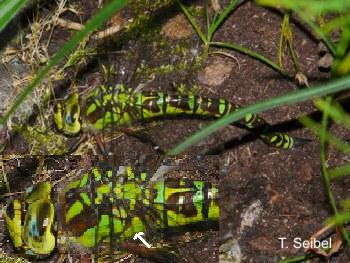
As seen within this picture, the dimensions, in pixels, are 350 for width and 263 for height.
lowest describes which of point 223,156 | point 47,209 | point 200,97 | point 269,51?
point 47,209

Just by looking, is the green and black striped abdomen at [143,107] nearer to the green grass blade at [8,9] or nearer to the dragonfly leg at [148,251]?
the dragonfly leg at [148,251]

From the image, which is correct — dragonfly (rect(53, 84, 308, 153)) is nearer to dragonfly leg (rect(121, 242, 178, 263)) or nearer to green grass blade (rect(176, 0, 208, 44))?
green grass blade (rect(176, 0, 208, 44))

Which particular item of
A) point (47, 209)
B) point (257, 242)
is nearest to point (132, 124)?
point (47, 209)

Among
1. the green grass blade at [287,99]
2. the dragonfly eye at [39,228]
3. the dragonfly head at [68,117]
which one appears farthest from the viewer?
the dragonfly head at [68,117]

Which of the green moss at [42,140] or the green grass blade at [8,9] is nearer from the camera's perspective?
the green grass blade at [8,9]

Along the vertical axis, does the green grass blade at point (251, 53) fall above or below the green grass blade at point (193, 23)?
below

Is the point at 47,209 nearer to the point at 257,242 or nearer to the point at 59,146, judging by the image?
the point at 59,146

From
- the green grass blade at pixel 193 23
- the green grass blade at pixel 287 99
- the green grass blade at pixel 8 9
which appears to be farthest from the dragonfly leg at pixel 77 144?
the green grass blade at pixel 287 99
